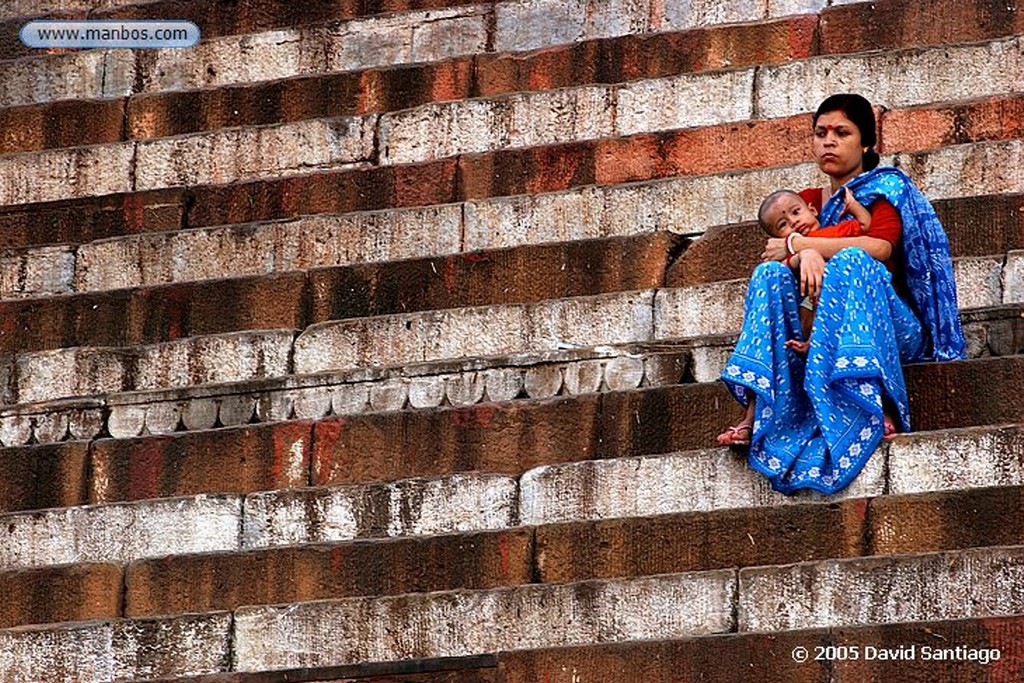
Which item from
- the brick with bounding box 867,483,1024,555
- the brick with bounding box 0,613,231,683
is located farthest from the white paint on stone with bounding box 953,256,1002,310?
the brick with bounding box 0,613,231,683

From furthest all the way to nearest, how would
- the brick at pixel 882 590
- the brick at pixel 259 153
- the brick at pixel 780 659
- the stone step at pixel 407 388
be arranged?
1. the brick at pixel 259 153
2. the stone step at pixel 407 388
3. the brick at pixel 882 590
4. the brick at pixel 780 659

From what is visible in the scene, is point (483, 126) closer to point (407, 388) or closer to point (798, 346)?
point (407, 388)

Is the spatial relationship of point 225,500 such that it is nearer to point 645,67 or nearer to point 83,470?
point 83,470

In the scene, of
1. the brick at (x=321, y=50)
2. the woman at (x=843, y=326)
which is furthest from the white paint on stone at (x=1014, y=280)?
the brick at (x=321, y=50)

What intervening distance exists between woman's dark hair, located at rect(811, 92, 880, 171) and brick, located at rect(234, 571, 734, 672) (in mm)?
2208

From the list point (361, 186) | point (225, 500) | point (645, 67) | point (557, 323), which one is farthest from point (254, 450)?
point (645, 67)

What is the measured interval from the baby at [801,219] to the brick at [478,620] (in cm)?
178

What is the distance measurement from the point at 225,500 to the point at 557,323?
181cm

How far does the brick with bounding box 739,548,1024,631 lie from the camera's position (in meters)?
10.5

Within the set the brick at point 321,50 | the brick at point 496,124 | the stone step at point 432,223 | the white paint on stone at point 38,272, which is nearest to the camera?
the stone step at point 432,223

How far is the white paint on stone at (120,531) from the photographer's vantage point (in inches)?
485

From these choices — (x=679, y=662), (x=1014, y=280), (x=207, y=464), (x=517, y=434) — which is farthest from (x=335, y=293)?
(x=679, y=662)

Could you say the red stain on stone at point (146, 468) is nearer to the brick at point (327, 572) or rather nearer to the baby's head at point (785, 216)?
the brick at point (327, 572)

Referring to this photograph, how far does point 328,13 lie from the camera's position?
16906mm
